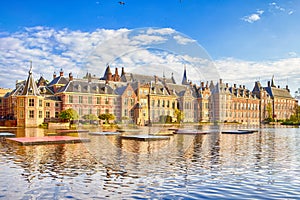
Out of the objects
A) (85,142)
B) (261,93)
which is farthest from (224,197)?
(261,93)

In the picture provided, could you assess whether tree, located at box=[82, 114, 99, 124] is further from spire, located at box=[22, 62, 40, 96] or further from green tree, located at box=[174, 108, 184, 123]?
green tree, located at box=[174, 108, 184, 123]

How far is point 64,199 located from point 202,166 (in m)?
7.56

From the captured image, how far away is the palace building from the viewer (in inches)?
2522

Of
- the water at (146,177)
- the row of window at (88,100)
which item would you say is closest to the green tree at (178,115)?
→ the row of window at (88,100)

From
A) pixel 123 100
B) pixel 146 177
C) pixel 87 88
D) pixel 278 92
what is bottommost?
pixel 146 177

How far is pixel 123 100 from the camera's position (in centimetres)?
6022

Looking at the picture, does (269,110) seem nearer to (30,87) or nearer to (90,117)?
(90,117)

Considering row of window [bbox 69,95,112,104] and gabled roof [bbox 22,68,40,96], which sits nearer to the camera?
gabled roof [bbox 22,68,40,96]

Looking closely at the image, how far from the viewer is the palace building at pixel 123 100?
6406cm

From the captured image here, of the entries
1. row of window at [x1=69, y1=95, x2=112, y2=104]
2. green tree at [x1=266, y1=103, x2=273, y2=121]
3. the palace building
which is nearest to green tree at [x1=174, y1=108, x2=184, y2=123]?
the palace building

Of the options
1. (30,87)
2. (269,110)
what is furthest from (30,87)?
(269,110)

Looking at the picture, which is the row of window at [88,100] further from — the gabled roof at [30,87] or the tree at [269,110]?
the tree at [269,110]

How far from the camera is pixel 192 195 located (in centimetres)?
983

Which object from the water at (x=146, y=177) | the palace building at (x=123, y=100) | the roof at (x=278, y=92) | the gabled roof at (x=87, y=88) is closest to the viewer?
the water at (x=146, y=177)
